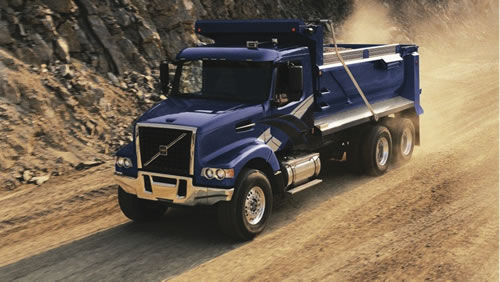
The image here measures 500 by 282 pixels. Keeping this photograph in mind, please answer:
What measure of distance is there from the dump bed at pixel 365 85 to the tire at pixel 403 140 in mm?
373

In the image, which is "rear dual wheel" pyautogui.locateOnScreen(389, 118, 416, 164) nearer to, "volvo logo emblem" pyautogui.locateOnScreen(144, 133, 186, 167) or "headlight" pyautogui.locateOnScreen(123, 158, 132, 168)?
"volvo logo emblem" pyautogui.locateOnScreen(144, 133, 186, 167)

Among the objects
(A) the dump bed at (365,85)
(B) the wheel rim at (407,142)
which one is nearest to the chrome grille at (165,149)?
(A) the dump bed at (365,85)

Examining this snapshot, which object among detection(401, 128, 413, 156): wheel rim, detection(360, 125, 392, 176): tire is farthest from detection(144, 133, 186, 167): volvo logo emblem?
detection(401, 128, 413, 156): wheel rim

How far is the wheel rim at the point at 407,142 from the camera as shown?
522 inches

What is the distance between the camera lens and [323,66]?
10.6 m

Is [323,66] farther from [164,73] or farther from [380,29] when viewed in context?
[380,29]

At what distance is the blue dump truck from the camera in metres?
8.60

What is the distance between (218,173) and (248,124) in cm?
108

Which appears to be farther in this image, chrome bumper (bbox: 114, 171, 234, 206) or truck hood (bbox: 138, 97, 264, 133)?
truck hood (bbox: 138, 97, 264, 133)

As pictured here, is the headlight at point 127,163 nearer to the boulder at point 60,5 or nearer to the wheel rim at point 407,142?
the wheel rim at point 407,142

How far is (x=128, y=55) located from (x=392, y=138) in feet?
25.4

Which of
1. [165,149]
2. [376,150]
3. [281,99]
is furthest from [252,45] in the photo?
[376,150]

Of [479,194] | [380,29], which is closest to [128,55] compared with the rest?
[479,194]

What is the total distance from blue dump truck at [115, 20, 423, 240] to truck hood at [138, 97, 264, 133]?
0.05ft
